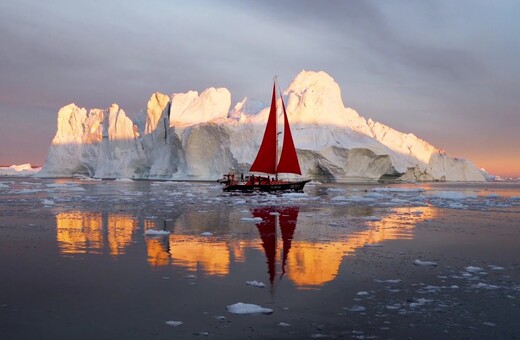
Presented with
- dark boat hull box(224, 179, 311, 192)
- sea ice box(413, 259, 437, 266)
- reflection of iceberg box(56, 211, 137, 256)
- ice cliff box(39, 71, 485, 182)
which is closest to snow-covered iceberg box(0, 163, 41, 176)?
ice cliff box(39, 71, 485, 182)

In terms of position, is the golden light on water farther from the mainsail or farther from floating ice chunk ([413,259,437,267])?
the mainsail

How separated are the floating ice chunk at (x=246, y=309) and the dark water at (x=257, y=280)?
0.35ft

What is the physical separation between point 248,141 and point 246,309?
132ft

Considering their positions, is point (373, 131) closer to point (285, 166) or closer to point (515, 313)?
point (285, 166)

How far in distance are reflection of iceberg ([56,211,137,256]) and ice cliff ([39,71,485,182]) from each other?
30668mm

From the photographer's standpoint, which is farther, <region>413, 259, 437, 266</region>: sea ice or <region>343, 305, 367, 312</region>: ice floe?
<region>413, 259, 437, 266</region>: sea ice

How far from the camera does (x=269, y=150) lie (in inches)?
1113

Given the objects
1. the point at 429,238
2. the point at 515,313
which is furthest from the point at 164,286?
the point at 429,238

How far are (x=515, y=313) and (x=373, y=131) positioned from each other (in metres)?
49.7

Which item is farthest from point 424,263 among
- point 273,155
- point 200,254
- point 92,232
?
point 273,155

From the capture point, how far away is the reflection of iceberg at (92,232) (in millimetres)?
7711

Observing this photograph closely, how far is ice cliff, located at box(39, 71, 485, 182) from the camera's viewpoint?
43875mm

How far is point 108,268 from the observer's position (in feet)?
20.1

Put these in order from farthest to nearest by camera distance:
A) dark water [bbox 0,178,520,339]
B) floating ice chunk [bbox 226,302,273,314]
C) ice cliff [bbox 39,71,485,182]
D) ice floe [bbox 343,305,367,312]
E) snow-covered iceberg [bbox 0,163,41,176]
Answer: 1. snow-covered iceberg [bbox 0,163,41,176]
2. ice cliff [bbox 39,71,485,182]
3. ice floe [bbox 343,305,367,312]
4. floating ice chunk [bbox 226,302,273,314]
5. dark water [bbox 0,178,520,339]
